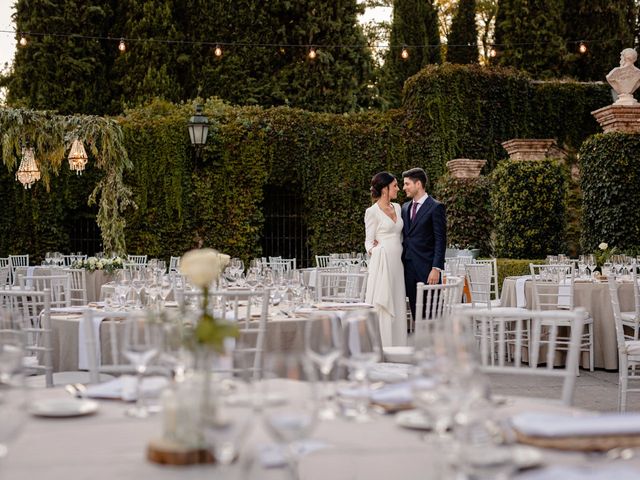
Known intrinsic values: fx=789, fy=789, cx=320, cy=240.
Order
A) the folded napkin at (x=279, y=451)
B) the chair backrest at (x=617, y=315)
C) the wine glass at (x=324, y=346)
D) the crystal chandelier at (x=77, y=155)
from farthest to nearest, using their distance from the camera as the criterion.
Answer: the crystal chandelier at (x=77, y=155), the chair backrest at (x=617, y=315), the wine glass at (x=324, y=346), the folded napkin at (x=279, y=451)

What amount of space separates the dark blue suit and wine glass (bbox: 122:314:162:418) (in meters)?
4.88

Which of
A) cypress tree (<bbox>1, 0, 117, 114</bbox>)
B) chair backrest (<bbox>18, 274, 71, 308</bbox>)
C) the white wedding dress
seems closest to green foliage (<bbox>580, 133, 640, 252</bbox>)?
the white wedding dress

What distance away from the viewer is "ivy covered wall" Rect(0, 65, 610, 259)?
48.9 ft

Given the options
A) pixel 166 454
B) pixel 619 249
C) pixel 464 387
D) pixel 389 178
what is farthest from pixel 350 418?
pixel 619 249

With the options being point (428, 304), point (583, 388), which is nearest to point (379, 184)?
point (428, 304)

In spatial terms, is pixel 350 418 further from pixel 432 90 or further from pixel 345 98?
pixel 345 98

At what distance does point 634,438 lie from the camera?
70.8 inches

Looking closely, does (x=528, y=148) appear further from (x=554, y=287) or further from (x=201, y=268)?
(x=201, y=268)

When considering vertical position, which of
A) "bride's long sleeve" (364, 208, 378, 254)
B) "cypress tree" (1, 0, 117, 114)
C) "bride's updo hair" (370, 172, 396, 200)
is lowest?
"bride's long sleeve" (364, 208, 378, 254)

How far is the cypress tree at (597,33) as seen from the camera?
2200cm

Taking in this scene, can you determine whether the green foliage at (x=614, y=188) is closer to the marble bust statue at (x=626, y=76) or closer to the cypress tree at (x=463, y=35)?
the marble bust statue at (x=626, y=76)

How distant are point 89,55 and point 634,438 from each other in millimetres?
21429

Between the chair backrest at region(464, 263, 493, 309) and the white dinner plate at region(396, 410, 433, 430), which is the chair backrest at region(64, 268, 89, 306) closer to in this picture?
the chair backrest at region(464, 263, 493, 309)

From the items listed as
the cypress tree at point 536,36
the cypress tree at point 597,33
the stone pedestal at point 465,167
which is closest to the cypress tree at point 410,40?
the cypress tree at point 536,36
